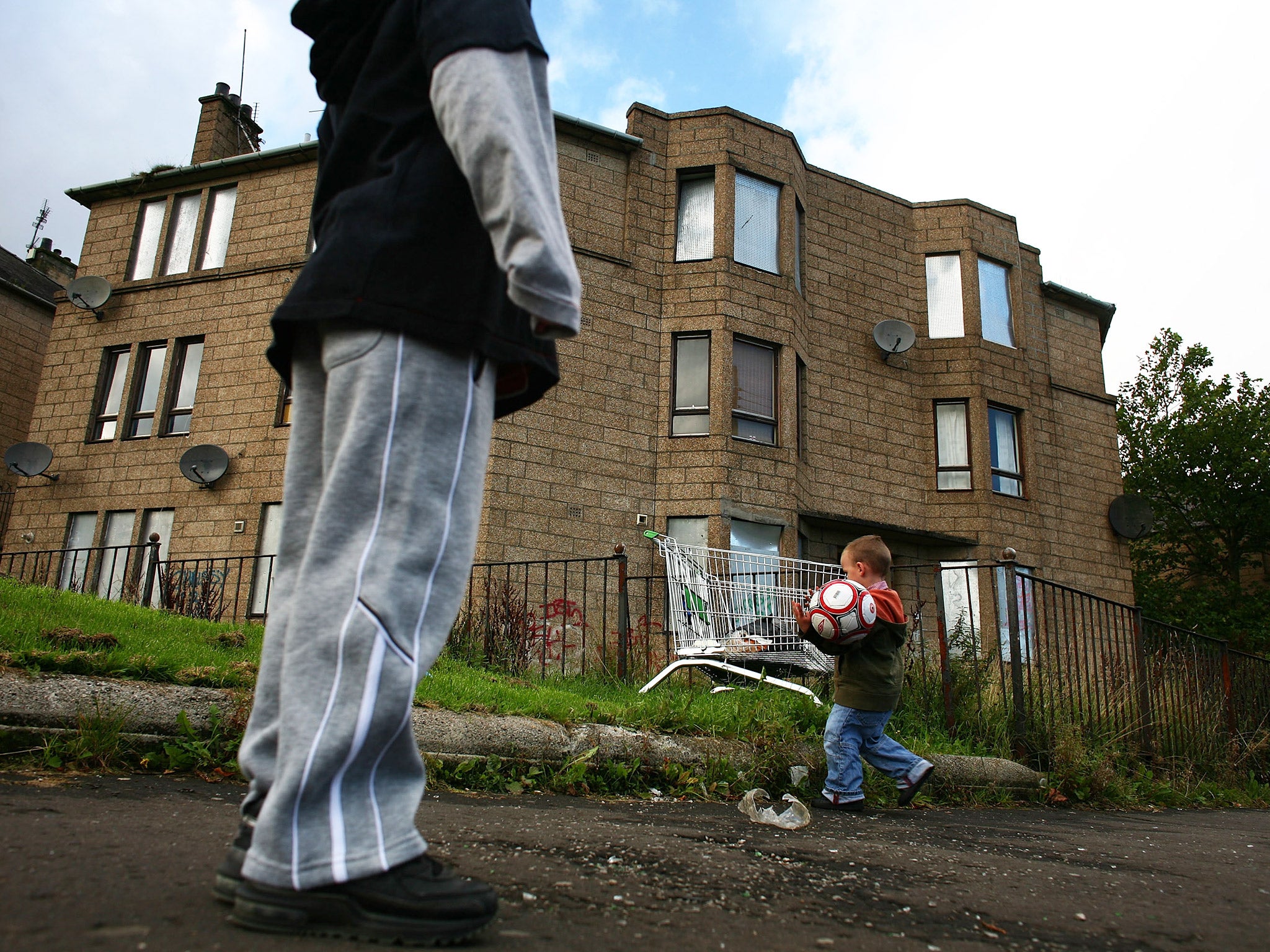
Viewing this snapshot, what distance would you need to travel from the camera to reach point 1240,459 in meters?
25.9

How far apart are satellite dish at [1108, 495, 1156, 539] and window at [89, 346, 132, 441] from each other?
18.4m

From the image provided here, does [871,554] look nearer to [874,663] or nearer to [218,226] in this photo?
[874,663]

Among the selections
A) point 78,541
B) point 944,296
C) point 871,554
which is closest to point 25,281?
point 78,541

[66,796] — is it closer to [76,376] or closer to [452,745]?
[452,745]

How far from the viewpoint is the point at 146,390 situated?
52.5ft

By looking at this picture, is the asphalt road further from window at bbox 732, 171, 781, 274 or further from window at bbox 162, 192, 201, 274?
window at bbox 162, 192, 201, 274

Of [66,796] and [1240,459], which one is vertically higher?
[1240,459]

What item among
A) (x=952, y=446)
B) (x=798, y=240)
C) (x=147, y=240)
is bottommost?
(x=952, y=446)

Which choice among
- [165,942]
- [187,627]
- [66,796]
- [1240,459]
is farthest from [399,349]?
[1240,459]

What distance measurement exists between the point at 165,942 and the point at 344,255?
1.23 metres

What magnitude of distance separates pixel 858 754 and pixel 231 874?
3767 mm

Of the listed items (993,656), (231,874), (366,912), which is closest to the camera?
(366,912)

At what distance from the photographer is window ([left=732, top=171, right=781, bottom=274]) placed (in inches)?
599

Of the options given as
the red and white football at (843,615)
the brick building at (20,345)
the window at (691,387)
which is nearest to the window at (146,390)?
the brick building at (20,345)
